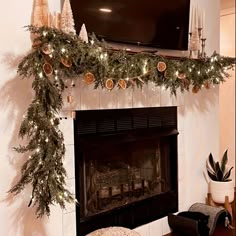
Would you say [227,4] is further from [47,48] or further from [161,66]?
[47,48]

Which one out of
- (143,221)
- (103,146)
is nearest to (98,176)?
(103,146)

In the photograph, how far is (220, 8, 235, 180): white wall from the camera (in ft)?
15.3

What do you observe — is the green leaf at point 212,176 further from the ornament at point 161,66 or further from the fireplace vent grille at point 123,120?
the ornament at point 161,66

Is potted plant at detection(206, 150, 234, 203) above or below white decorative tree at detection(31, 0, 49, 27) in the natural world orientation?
below

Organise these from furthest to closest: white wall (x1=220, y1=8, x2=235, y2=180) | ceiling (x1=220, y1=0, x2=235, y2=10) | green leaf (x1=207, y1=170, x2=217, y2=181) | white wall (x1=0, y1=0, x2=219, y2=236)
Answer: white wall (x1=220, y1=8, x2=235, y2=180), ceiling (x1=220, y1=0, x2=235, y2=10), green leaf (x1=207, y1=170, x2=217, y2=181), white wall (x1=0, y1=0, x2=219, y2=236)

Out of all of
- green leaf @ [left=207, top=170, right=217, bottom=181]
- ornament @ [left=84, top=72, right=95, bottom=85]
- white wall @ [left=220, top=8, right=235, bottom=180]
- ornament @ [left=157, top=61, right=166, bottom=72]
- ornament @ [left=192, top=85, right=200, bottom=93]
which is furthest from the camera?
white wall @ [left=220, top=8, right=235, bottom=180]

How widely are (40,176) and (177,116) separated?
1567mm

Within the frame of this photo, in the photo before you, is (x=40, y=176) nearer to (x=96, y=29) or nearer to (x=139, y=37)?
(x=96, y=29)

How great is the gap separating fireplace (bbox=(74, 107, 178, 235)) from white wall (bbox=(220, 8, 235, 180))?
6.67ft

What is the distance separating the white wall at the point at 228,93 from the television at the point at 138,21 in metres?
1.95

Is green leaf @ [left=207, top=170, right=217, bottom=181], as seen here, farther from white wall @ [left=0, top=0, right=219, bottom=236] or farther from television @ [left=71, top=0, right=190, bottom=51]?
television @ [left=71, top=0, right=190, bottom=51]

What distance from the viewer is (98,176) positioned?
260 cm

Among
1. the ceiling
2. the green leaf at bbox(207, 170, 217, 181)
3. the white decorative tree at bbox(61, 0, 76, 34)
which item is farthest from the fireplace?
the ceiling

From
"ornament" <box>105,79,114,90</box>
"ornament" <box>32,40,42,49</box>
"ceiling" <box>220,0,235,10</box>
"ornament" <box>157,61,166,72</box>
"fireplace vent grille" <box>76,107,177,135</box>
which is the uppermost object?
"ceiling" <box>220,0,235,10</box>
